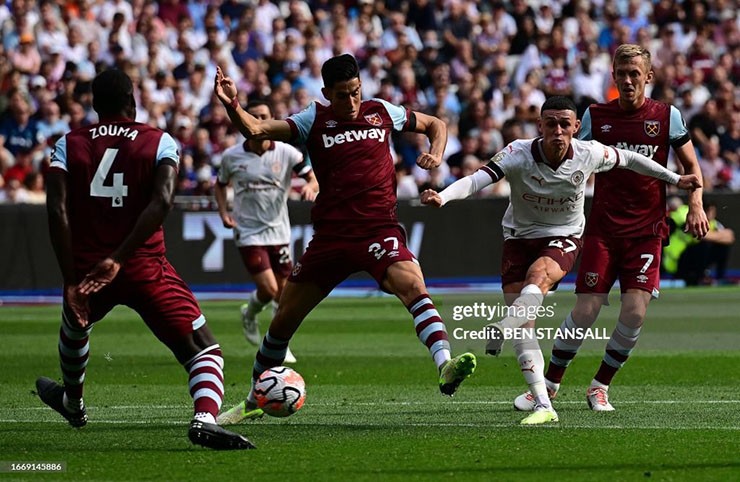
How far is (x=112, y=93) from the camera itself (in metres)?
8.85

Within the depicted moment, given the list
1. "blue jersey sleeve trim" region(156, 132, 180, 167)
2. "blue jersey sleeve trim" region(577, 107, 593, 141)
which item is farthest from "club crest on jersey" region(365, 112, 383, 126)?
"blue jersey sleeve trim" region(577, 107, 593, 141)

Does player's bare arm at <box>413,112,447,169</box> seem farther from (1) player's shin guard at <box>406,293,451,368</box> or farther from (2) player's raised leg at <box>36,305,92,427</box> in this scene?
(2) player's raised leg at <box>36,305,92,427</box>

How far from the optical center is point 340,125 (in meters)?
10.2

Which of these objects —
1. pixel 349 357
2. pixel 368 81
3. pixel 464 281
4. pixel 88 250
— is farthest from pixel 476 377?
pixel 368 81

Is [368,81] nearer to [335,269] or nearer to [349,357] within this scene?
[349,357]

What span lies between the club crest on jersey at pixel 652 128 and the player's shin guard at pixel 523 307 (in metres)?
1.78

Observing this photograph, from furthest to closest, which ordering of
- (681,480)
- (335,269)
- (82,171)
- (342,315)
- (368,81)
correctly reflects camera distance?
(368,81)
(342,315)
(335,269)
(82,171)
(681,480)

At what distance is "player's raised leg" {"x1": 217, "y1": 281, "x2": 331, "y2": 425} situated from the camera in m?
10.1

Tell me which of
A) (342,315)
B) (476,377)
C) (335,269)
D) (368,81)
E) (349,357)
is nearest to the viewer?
(335,269)

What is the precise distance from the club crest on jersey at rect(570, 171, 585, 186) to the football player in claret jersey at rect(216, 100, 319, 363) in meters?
5.68

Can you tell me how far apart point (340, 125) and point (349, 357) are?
19.3 ft

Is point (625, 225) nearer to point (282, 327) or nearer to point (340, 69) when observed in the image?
point (340, 69)

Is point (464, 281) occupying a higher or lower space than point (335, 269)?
lower

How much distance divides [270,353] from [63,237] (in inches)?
84.8
